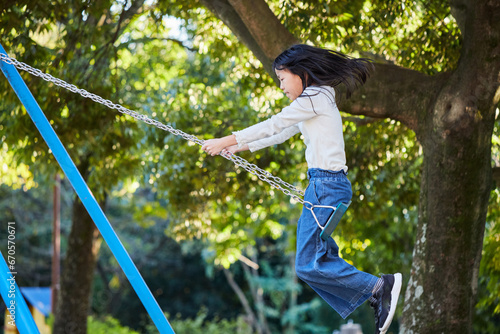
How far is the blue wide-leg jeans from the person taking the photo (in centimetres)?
293

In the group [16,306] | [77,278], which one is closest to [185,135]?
[16,306]

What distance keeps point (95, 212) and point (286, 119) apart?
1.06m

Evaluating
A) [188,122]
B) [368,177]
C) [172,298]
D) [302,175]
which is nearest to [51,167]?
[188,122]

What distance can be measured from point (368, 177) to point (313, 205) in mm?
3821

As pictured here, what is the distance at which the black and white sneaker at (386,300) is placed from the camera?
2941 millimetres

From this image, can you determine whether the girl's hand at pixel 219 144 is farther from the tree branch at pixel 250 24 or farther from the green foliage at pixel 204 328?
the green foliage at pixel 204 328

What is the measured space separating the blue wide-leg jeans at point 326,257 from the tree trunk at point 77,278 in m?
5.68

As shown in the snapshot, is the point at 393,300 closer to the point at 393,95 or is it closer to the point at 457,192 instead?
the point at 457,192

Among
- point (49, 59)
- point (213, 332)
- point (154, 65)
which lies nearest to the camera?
point (49, 59)

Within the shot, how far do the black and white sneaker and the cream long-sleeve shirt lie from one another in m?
0.60

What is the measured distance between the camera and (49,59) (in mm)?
5938

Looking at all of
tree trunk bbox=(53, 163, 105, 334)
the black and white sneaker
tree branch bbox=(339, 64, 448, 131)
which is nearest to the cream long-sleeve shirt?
the black and white sneaker

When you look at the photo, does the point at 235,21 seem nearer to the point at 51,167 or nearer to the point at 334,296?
the point at 334,296

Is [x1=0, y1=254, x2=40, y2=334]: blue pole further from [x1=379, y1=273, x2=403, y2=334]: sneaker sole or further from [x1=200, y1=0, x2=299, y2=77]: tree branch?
[x1=200, y1=0, x2=299, y2=77]: tree branch
